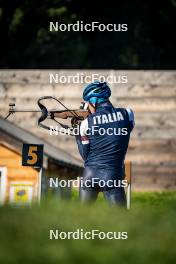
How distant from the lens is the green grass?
2.93 meters

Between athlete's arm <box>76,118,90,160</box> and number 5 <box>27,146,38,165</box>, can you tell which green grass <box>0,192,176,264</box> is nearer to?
athlete's arm <box>76,118,90,160</box>

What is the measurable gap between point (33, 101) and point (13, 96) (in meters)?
0.33

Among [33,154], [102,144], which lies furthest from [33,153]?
[102,144]

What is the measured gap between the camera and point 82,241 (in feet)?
10.7
